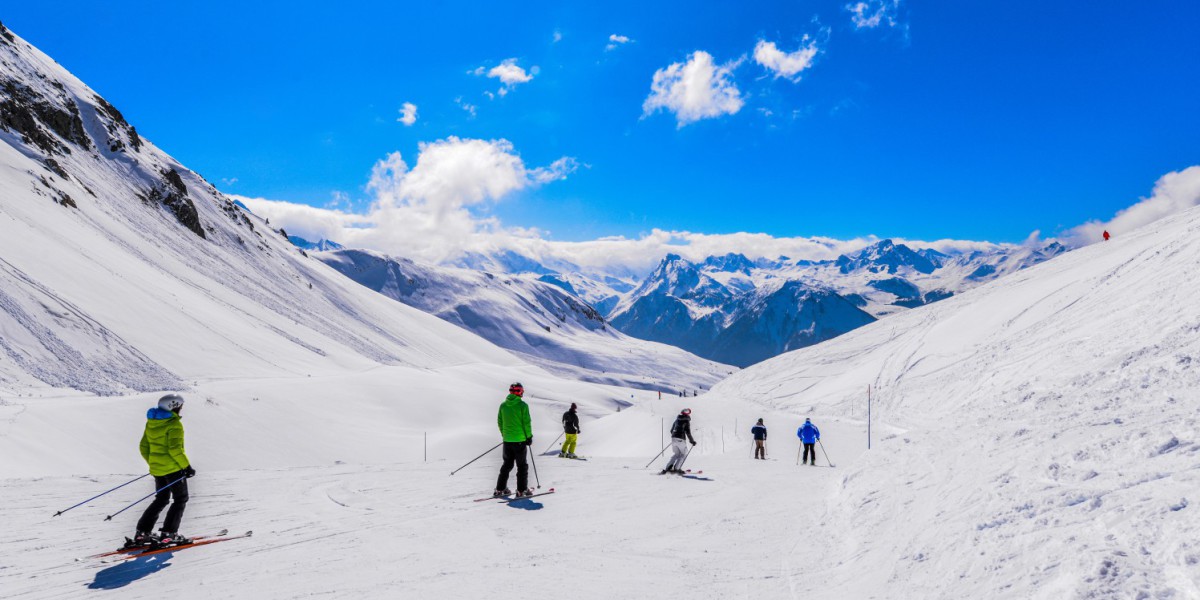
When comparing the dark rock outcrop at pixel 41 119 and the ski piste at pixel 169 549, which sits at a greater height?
the dark rock outcrop at pixel 41 119

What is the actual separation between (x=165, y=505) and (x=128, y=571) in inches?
50.7

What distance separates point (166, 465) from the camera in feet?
29.4

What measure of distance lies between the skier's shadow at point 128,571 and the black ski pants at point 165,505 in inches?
19.6

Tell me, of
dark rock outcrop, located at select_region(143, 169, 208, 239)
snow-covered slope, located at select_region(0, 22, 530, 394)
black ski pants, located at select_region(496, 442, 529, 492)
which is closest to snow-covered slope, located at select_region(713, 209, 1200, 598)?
black ski pants, located at select_region(496, 442, 529, 492)

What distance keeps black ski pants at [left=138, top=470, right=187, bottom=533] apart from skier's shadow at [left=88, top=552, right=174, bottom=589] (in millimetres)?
498

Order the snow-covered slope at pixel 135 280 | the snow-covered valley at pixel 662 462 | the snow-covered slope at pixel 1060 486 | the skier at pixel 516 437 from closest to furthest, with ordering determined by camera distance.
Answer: the snow-covered slope at pixel 1060 486 < the snow-covered valley at pixel 662 462 < the skier at pixel 516 437 < the snow-covered slope at pixel 135 280

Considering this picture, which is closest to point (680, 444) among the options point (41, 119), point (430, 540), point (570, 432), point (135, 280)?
point (570, 432)

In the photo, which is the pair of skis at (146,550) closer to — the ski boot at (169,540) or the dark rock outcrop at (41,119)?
the ski boot at (169,540)

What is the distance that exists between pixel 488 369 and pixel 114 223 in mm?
50927

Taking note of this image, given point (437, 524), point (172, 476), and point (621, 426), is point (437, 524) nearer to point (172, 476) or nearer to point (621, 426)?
point (172, 476)

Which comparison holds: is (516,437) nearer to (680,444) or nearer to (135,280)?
(680,444)

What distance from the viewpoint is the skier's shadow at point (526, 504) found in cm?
1182

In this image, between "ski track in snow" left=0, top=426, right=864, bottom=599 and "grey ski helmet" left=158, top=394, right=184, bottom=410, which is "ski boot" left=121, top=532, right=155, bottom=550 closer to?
"ski track in snow" left=0, top=426, right=864, bottom=599

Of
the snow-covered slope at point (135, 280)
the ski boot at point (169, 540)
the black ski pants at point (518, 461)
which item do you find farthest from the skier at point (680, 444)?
the snow-covered slope at point (135, 280)
